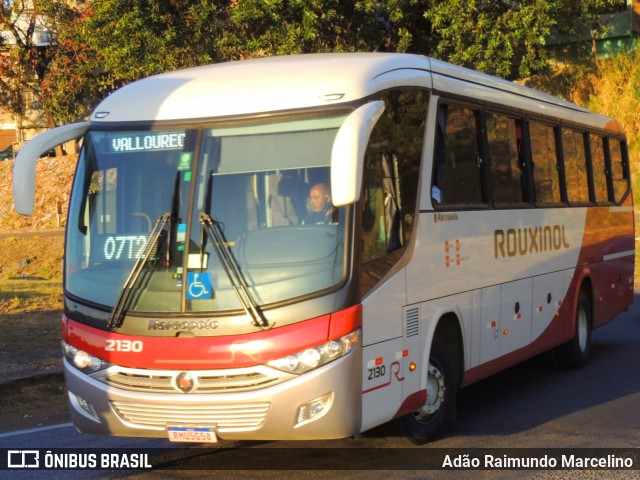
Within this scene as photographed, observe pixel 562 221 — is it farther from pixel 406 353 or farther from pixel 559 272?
pixel 406 353

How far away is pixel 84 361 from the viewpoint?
Result: 24.1ft

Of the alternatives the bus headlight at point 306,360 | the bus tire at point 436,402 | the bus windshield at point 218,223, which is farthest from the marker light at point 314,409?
the bus tire at point 436,402

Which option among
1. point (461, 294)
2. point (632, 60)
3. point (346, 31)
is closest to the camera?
point (461, 294)

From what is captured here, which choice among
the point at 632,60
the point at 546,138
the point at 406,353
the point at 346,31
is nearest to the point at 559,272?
the point at 546,138

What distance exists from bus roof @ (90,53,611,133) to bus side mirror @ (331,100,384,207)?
586mm

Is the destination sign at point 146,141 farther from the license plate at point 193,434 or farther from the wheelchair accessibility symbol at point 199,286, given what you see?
the license plate at point 193,434

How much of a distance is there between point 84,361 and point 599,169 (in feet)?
28.7

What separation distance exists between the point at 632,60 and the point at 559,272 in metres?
22.6

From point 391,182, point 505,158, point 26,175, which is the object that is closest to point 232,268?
point 391,182

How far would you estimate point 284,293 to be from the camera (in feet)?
22.8

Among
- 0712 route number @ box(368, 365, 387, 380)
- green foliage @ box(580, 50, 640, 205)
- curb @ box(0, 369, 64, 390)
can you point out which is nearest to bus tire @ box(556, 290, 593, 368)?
0712 route number @ box(368, 365, 387, 380)

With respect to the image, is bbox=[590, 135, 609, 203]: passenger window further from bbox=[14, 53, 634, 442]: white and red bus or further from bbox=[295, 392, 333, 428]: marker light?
bbox=[295, 392, 333, 428]: marker light

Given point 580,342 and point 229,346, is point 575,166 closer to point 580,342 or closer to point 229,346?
point 580,342

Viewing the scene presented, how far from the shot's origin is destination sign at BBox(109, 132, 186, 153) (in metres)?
7.47
